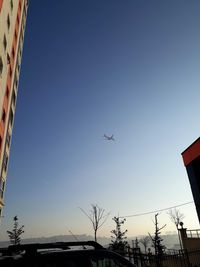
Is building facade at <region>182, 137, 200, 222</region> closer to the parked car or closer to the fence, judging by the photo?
the fence

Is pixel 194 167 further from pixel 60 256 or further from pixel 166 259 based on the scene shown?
pixel 60 256

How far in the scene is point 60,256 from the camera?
287cm

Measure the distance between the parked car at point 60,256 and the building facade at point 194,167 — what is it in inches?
697

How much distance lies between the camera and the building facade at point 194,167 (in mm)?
19575

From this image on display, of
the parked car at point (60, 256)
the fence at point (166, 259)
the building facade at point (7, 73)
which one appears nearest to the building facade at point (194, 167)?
the fence at point (166, 259)

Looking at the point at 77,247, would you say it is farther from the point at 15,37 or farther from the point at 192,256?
the point at 15,37

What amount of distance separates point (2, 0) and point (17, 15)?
8.87 metres

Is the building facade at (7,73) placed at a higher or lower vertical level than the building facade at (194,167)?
higher

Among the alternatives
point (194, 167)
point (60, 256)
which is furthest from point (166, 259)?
point (60, 256)

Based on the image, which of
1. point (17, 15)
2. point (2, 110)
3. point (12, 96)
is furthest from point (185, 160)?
point (17, 15)

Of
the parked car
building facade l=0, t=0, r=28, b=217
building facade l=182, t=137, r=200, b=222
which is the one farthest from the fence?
building facade l=0, t=0, r=28, b=217

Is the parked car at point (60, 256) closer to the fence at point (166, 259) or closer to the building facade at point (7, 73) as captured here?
the fence at point (166, 259)

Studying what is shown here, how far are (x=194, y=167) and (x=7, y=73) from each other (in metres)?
18.8

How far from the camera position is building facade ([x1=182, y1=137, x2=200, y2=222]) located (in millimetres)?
19575
